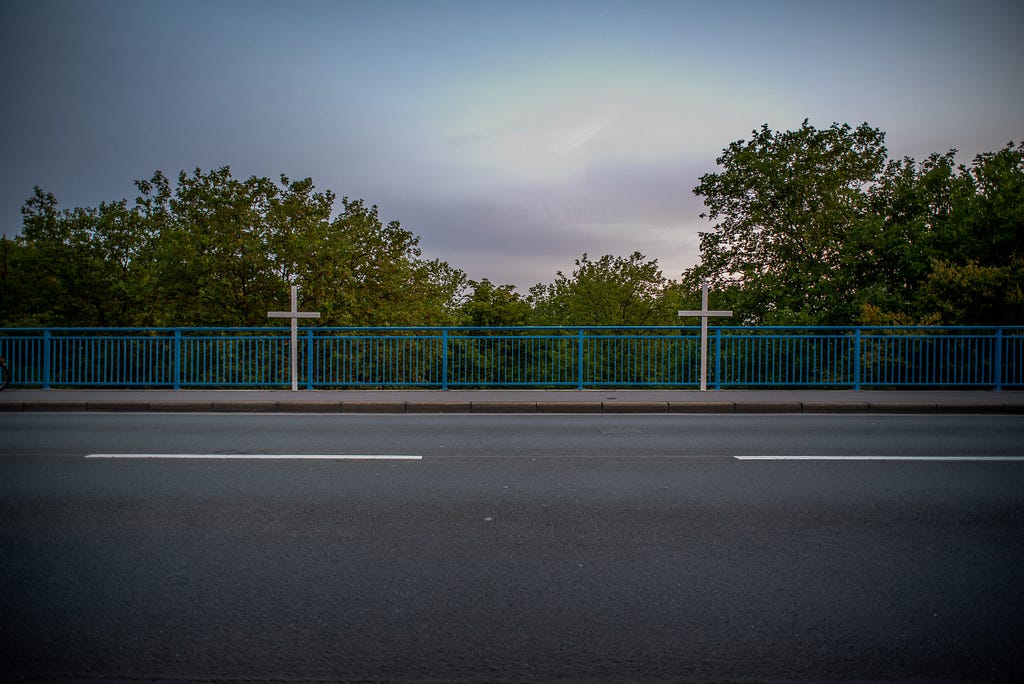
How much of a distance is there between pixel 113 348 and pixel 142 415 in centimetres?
389

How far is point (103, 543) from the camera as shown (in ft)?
13.3

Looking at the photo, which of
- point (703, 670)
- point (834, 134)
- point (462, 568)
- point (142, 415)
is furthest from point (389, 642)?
point (834, 134)

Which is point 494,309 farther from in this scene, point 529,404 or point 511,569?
point 511,569

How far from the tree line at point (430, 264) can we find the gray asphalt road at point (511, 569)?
16.3m

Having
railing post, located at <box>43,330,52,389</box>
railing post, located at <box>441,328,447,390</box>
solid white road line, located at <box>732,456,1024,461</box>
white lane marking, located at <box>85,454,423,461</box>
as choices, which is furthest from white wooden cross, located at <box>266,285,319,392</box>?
solid white road line, located at <box>732,456,1024,461</box>

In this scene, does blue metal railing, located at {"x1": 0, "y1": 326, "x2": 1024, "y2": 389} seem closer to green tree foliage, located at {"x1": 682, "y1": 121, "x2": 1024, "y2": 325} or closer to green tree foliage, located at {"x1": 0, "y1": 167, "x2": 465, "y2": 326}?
green tree foliage, located at {"x1": 0, "y1": 167, "x2": 465, "y2": 326}

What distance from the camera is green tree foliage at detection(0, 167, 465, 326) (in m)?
22.3

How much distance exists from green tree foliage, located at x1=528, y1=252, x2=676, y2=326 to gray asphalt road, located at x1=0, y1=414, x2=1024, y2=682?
43455mm

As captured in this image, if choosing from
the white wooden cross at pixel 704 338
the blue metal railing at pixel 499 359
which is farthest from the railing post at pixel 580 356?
the white wooden cross at pixel 704 338

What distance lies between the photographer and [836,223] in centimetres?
2617

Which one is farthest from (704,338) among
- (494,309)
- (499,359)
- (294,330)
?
(494,309)

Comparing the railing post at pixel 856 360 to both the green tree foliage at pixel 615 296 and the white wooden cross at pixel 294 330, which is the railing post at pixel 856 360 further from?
the green tree foliage at pixel 615 296

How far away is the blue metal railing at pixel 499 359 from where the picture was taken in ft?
44.7

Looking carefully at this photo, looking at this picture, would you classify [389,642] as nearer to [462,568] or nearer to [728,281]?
[462,568]
